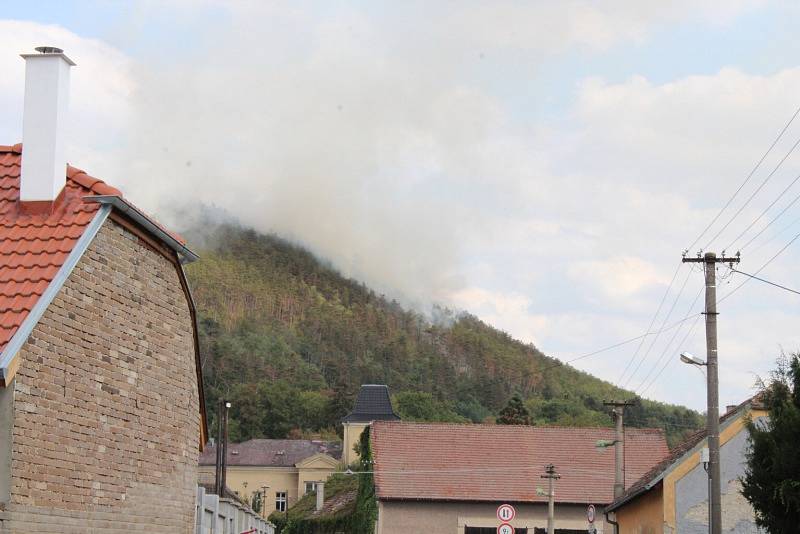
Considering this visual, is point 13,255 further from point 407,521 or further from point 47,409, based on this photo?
point 407,521

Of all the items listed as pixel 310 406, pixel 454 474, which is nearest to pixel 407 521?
pixel 454 474

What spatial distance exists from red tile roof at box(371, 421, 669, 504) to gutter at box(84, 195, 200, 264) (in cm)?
3920

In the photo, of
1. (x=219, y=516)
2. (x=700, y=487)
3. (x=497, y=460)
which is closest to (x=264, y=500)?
(x=497, y=460)

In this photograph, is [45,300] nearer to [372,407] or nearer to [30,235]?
[30,235]

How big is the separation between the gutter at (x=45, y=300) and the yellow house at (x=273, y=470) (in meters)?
98.6

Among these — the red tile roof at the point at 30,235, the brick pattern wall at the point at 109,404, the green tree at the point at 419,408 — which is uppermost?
the green tree at the point at 419,408

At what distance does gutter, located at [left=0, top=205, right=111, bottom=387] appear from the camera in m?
12.8

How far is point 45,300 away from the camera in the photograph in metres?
13.7

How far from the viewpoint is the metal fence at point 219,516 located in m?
21.3

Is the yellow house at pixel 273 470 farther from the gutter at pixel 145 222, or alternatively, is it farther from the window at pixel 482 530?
the gutter at pixel 145 222

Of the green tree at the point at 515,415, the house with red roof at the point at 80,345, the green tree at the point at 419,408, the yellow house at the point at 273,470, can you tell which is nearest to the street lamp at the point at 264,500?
the yellow house at the point at 273,470

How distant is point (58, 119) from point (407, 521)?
140ft

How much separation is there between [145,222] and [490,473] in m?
44.1

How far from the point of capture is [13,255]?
14.4 metres
